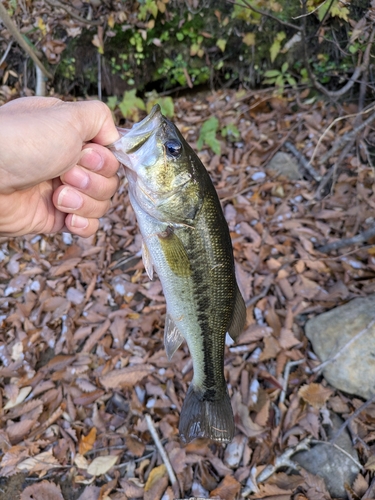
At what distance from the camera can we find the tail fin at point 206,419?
7.49ft

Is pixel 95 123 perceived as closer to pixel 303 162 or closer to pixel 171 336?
pixel 171 336

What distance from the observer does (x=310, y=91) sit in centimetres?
526

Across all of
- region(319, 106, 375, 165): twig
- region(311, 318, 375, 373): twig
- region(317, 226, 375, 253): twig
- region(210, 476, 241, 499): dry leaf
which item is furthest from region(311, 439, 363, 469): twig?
region(319, 106, 375, 165): twig

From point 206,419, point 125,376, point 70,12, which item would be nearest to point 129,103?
point 70,12

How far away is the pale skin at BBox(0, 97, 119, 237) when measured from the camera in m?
1.77

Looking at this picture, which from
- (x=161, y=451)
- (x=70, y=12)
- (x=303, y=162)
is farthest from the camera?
(x=70, y=12)

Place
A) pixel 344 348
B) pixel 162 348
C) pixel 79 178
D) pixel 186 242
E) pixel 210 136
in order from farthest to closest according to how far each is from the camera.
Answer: pixel 210 136, pixel 162 348, pixel 344 348, pixel 79 178, pixel 186 242

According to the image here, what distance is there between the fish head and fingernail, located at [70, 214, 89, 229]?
0.58 m

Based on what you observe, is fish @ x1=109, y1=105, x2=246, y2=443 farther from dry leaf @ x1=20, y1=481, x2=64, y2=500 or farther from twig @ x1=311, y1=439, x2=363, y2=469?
dry leaf @ x1=20, y1=481, x2=64, y2=500

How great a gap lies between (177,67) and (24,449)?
220 inches

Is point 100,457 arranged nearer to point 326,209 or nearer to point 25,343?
point 25,343

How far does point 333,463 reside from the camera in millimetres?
2734

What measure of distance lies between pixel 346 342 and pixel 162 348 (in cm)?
173

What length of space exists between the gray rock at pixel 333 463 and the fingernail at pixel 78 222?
250 centimetres
